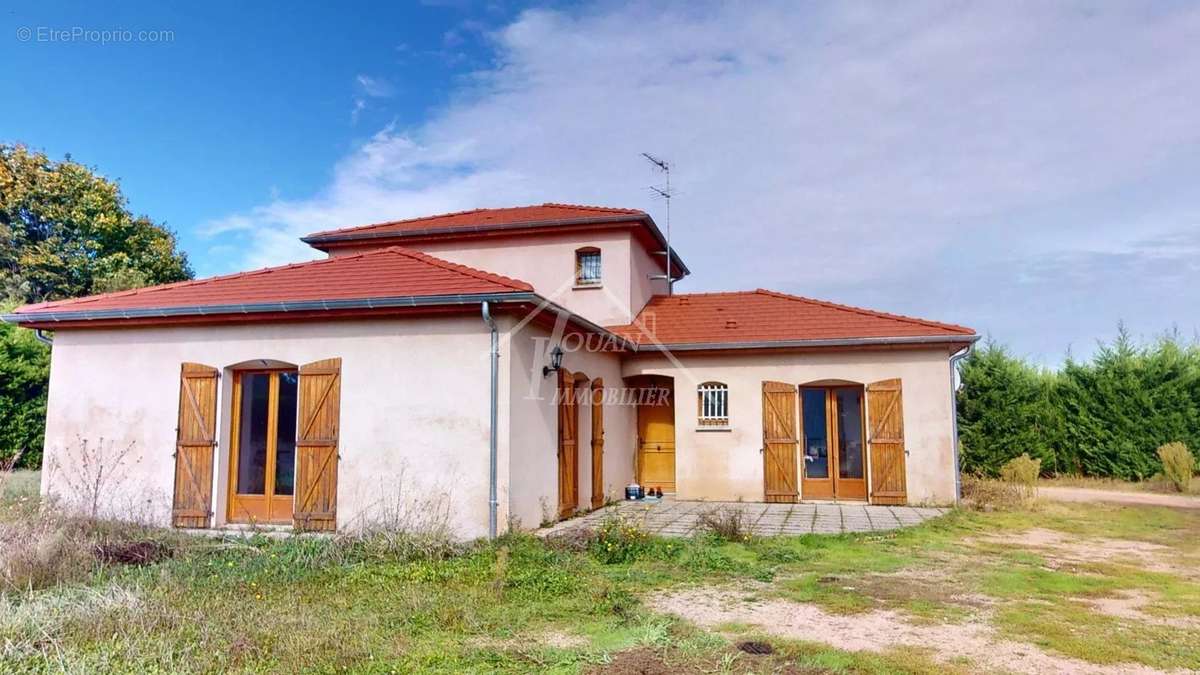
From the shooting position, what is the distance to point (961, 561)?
742 cm

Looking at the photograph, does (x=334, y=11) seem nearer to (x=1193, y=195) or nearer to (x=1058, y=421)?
(x=1193, y=195)

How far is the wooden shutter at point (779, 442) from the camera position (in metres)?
12.6

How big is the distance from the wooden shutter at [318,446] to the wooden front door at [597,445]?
14.4 ft

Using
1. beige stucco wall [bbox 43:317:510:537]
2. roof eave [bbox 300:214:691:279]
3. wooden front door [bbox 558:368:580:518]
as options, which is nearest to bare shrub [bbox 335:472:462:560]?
beige stucco wall [bbox 43:317:510:537]

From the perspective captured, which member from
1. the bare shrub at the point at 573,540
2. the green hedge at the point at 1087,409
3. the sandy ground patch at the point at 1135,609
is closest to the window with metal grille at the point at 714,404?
the bare shrub at the point at 573,540

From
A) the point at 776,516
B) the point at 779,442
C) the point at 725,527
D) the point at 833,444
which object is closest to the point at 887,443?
the point at 833,444

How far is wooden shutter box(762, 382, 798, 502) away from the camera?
12648mm

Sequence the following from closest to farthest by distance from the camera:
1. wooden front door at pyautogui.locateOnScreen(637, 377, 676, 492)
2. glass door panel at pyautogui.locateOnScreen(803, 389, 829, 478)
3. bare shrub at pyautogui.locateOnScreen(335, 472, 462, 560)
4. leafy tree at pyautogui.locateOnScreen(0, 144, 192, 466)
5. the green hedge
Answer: bare shrub at pyautogui.locateOnScreen(335, 472, 462, 560)
glass door panel at pyautogui.locateOnScreen(803, 389, 829, 478)
wooden front door at pyautogui.locateOnScreen(637, 377, 676, 492)
the green hedge
leafy tree at pyautogui.locateOnScreen(0, 144, 192, 466)

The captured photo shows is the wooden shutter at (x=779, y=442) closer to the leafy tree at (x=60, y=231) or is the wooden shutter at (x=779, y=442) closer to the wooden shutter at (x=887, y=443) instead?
the wooden shutter at (x=887, y=443)

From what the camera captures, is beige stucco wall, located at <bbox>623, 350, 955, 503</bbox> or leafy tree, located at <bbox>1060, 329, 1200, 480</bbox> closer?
beige stucco wall, located at <bbox>623, 350, 955, 503</bbox>

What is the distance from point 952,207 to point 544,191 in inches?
360

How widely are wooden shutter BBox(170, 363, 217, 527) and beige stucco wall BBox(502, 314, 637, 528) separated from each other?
396 cm

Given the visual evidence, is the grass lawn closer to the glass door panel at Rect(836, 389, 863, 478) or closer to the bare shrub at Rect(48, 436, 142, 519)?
the bare shrub at Rect(48, 436, 142, 519)

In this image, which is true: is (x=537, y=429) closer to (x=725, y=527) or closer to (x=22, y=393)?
(x=725, y=527)
